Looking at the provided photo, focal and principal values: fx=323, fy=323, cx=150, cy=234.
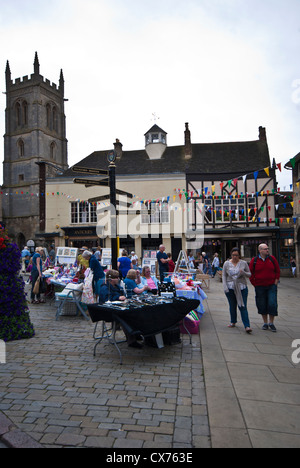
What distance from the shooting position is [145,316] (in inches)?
186

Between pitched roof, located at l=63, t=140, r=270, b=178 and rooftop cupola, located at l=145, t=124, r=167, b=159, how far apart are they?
1.49 feet

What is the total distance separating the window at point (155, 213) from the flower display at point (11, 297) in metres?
19.1

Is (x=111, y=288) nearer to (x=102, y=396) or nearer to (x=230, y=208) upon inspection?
(x=102, y=396)

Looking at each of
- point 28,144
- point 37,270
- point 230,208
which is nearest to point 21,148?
point 28,144

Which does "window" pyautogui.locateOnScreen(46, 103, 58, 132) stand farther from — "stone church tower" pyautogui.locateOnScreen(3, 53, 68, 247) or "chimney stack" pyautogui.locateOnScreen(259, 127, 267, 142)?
"chimney stack" pyautogui.locateOnScreen(259, 127, 267, 142)

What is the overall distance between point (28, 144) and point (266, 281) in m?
42.1

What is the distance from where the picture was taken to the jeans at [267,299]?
6.27 m

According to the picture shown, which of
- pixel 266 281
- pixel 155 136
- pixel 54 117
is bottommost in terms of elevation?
pixel 266 281

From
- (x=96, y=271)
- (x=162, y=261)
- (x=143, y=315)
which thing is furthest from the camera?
(x=162, y=261)

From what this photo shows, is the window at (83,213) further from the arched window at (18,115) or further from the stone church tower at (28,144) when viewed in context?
the arched window at (18,115)

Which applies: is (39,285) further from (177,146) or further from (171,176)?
(177,146)

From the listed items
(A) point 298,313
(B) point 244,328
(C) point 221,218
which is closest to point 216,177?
(C) point 221,218

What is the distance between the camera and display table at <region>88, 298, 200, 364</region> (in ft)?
15.2

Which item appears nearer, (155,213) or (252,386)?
(252,386)
